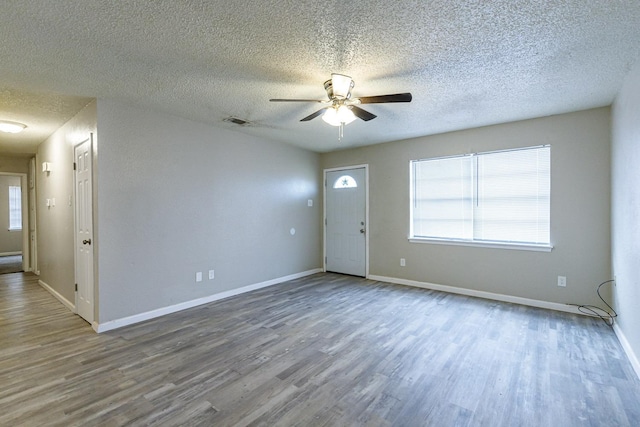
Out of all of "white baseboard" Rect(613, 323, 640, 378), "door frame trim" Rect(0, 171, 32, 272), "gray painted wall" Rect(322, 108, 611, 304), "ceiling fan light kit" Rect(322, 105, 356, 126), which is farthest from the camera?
"door frame trim" Rect(0, 171, 32, 272)

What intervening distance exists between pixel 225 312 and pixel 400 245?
3.04 m

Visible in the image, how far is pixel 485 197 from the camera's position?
4352mm

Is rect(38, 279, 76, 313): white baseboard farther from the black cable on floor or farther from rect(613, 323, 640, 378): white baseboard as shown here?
the black cable on floor

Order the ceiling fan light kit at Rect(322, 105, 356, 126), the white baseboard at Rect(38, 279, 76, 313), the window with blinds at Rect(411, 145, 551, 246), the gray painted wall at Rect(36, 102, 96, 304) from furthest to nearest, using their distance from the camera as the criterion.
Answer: the window with blinds at Rect(411, 145, 551, 246) < the white baseboard at Rect(38, 279, 76, 313) < the gray painted wall at Rect(36, 102, 96, 304) < the ceiling fan light kit at Rect(322, 105, 356, 126)

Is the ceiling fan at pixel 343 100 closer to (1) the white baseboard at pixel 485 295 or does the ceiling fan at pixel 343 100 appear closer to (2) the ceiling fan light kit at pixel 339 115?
(2) the ceiling fan light kit at pixel 339 115

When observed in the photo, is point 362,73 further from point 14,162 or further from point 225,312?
point 14,162

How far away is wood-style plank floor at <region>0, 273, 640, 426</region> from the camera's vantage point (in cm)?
188

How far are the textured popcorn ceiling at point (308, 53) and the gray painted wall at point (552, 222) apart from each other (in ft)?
1.33

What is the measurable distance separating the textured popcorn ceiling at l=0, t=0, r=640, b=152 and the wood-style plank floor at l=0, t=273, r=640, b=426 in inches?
98.7

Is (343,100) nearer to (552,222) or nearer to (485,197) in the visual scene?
(485,197)

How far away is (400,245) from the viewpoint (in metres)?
5.15

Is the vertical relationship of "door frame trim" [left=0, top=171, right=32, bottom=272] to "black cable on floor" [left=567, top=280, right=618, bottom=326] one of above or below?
above

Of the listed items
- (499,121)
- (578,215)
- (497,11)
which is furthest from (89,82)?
(578,215)

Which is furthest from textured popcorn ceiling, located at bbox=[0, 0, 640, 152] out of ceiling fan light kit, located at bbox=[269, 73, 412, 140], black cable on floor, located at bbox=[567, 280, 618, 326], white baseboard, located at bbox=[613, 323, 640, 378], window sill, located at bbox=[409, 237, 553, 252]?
white baseboard, located at bbox=[613, 323, 640, 378]
